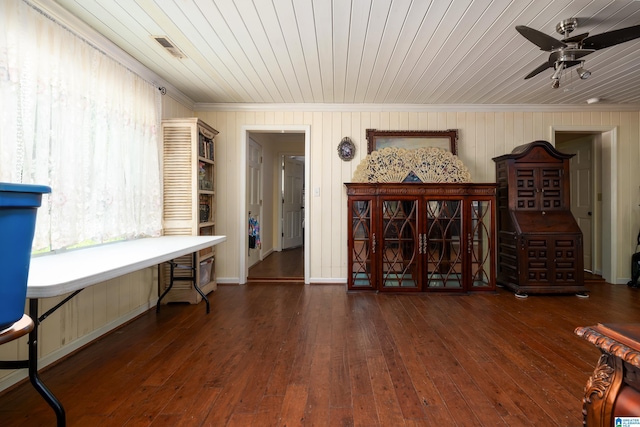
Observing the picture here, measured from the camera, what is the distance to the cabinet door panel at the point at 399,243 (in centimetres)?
353

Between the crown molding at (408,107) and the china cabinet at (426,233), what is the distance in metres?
1.18

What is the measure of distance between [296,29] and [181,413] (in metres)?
2.59

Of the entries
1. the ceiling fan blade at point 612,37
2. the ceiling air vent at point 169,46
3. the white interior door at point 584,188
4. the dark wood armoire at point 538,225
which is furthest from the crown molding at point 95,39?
the white interior door at point 584,188

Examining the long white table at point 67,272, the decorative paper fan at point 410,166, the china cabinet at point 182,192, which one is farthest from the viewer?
the decorative paper fan at point 410,166

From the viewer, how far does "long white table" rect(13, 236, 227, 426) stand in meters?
1.17

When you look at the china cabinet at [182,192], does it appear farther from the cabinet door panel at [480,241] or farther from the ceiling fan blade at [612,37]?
the ceiling fan blade at [612,37]

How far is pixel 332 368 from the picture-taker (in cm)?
191

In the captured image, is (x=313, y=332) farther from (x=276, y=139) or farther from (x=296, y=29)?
(x=276, y=139)

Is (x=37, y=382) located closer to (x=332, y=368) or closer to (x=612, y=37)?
(x=332, y=368)

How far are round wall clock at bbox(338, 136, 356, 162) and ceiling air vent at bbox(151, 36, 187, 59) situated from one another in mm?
2060

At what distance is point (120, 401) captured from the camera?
159 cm

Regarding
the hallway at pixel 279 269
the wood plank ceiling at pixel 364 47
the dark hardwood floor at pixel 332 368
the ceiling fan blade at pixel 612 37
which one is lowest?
the dark hardwood floor at pixel 332 368

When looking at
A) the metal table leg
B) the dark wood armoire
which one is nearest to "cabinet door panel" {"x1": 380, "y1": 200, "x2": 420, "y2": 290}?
the dark wood armoire

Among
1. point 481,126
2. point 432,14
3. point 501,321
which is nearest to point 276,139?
point 481,126
